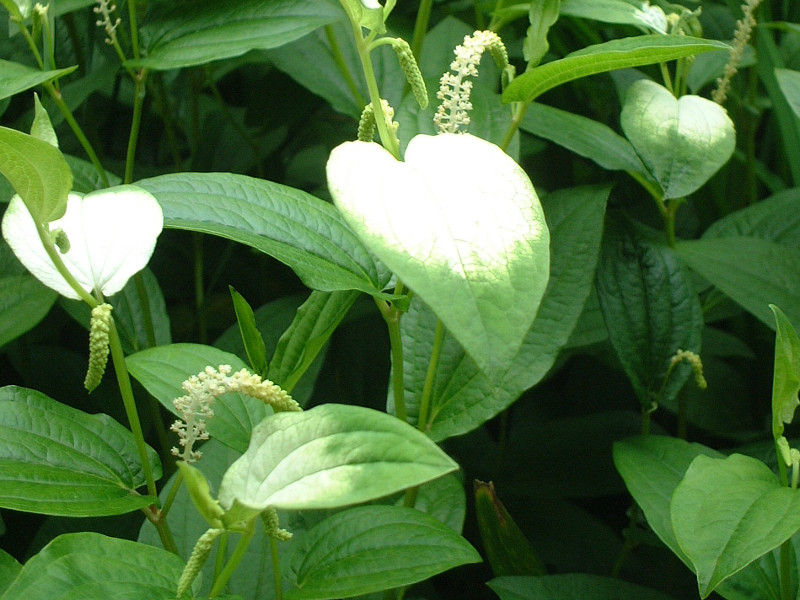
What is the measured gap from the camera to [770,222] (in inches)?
28.3

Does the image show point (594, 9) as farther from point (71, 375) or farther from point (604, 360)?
point (71, 375)

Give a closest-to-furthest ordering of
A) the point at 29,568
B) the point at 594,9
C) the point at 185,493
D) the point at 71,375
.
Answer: the point at 29,568 → the point at 185,493 → the point at 594,9 → the point at 71,375

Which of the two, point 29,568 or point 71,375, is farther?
point 71,375

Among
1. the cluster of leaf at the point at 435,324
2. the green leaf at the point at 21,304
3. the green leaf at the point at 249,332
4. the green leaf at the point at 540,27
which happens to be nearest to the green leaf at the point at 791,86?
the cluster of leaf at the point at 435,324

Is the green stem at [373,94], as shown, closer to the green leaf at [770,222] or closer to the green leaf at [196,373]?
the green leaf at [196,373]

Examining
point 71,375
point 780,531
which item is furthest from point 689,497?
point 71,375

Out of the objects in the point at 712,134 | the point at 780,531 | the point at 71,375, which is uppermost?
the point at 712,134

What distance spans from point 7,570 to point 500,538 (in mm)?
301

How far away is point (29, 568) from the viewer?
0.35 meters

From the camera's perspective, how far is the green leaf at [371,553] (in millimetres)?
380

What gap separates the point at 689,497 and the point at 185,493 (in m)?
0.29

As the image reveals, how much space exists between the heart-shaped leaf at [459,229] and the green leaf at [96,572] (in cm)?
18

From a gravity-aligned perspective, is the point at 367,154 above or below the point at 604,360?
above

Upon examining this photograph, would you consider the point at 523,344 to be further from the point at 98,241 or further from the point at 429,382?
the point at 98,241
